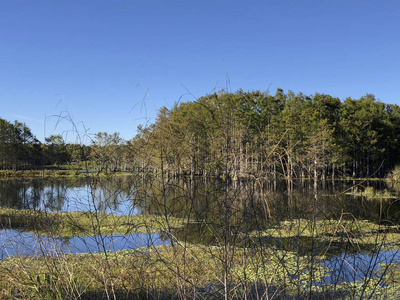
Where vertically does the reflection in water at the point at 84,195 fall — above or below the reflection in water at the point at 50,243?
above

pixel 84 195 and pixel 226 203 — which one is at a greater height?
pixel 226 203

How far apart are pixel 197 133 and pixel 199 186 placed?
2.20 feet

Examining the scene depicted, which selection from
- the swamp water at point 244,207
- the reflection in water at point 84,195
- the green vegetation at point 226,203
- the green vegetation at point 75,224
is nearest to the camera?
the swamp water at point 244,207

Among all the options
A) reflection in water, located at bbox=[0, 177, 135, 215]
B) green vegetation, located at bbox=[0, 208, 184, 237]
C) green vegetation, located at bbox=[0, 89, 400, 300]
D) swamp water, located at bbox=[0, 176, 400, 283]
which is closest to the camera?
swamp water, located at bbox=[0, 176, 400, 283]

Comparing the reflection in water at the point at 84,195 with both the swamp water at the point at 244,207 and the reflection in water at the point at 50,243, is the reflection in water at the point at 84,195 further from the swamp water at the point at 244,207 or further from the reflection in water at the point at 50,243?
the reflection in water at the point at 50,243

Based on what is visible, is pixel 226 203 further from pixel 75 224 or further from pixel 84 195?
pixel 84 195

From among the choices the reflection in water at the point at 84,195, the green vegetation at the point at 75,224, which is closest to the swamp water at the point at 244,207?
the reflection in water at the point at 84,195

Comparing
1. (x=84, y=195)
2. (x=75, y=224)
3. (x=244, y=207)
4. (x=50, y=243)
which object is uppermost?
(x=244, y=207)

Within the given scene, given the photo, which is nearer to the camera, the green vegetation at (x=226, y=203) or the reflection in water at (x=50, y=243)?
the green vegetation at (x=226, y=203)

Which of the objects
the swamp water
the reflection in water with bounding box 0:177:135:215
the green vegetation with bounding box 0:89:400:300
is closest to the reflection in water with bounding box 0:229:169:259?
the swamp water

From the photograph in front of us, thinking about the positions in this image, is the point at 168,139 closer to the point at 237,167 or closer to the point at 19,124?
the point at 237,167

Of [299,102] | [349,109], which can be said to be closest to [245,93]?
[299,102]

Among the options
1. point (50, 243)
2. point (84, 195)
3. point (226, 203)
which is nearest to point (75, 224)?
point (50, 243)

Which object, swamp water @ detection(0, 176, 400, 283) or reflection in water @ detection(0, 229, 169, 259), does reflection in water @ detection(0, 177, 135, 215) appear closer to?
swamp water @ detection(0, 176, 400, 283)
